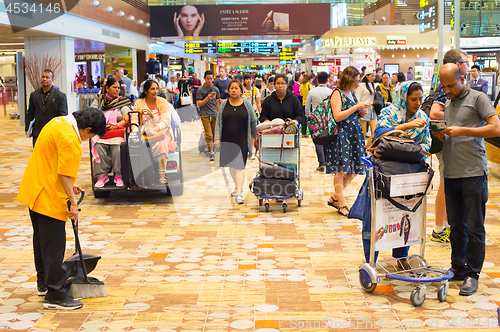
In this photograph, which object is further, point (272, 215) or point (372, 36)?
point (372, 36)

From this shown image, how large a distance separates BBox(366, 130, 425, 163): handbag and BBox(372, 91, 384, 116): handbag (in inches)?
279

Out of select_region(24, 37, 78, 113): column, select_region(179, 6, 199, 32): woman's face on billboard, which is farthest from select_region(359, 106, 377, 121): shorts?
select_region(179, 6, 199, 32): woman's face on billboard

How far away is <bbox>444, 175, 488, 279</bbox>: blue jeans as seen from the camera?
4074 millimetres

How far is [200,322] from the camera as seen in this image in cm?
367

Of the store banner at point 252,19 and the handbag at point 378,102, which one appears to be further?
the store banner at point 252,19

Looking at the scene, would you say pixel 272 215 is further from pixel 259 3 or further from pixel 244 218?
pixel 259 3

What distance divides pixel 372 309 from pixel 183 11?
22.2 metres

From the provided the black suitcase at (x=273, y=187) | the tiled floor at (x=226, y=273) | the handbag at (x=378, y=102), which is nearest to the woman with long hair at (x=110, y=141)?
the tiled floor at (x=226, y=273)

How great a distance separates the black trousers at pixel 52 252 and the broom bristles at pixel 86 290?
0.14 metres

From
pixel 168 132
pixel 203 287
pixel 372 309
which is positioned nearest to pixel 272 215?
pixel 168 132

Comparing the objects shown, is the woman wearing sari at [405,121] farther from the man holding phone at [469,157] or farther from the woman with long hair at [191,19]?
the woman with long hair at [191,19]

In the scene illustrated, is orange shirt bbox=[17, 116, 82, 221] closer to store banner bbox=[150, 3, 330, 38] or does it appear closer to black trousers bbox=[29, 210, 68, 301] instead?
black trousers bbox=[29, 210, 68, 301]

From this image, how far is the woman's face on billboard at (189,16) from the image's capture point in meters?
24.3

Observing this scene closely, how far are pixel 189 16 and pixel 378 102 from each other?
15031mm
